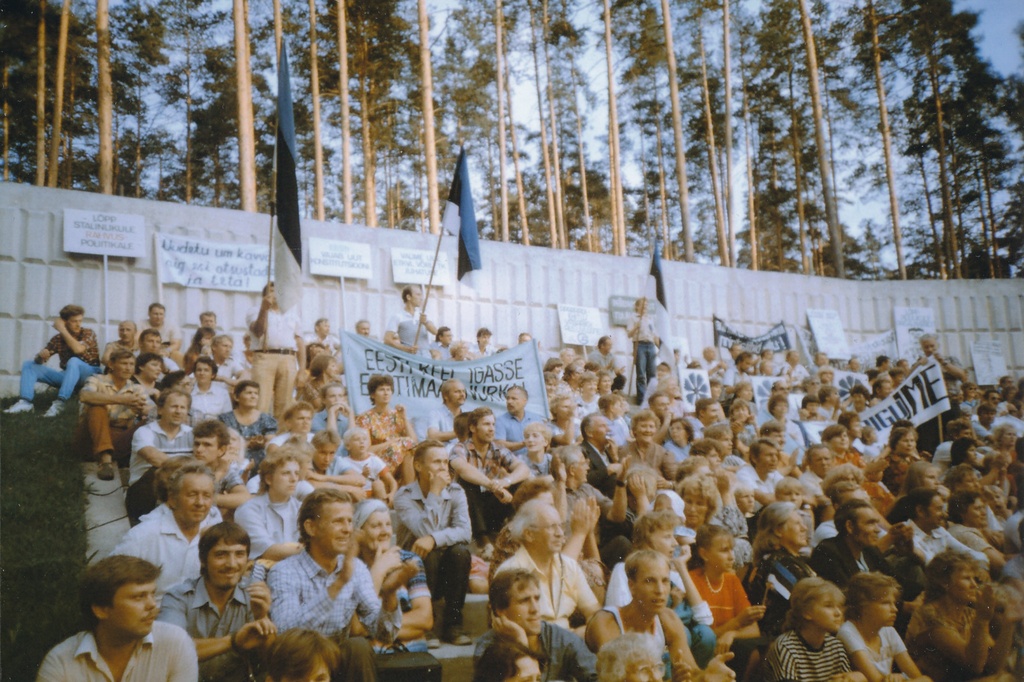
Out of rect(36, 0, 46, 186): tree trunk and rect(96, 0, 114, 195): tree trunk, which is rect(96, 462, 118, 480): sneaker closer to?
rect(96, 0, 114, 195): tree trunk

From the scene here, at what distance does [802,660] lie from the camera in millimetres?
3990

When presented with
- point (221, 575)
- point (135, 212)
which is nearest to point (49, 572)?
point (221, 575)

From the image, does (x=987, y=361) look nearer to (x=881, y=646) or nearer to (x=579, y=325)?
(x=579, y=325)

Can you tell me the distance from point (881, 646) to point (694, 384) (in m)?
7.81

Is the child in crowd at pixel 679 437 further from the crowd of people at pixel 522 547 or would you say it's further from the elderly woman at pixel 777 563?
the elderly woman at pixel 777 563

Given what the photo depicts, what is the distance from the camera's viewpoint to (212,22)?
1598cm

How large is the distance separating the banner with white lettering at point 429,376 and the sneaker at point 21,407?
2669 mm

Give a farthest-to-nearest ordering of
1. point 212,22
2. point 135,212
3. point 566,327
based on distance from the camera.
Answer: point 212,22, point 566,327, point 135,212

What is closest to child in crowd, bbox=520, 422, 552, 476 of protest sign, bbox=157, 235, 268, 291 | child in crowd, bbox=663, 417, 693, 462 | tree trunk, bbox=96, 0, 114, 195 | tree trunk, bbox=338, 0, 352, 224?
child in crowd, bbox=663, 417, 693, 462

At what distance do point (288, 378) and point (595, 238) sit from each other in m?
22.9

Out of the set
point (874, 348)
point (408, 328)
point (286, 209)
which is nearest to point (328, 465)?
point (286, 209)

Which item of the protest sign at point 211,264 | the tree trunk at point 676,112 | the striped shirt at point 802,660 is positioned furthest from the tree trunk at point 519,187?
the striped shirt at point 802,660

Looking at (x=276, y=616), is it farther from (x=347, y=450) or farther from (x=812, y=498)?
(x=812, y=498)

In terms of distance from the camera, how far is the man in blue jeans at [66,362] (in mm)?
7578
